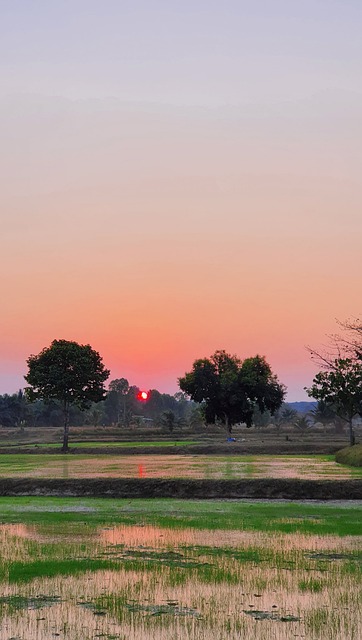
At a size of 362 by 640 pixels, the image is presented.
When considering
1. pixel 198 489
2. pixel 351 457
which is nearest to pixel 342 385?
pixel 351 457

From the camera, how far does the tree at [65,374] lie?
340ft

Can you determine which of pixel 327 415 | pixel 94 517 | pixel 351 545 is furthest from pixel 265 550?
pixel 327 415

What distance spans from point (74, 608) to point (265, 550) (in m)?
8.54

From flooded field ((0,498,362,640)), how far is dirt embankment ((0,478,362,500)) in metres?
11.9

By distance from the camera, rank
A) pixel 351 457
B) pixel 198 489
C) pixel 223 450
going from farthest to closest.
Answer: pixel 223 450, pixel 351 457, pixel 198 489

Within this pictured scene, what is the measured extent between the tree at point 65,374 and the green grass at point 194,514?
62970mm

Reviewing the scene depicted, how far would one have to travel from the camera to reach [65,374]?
103625mm

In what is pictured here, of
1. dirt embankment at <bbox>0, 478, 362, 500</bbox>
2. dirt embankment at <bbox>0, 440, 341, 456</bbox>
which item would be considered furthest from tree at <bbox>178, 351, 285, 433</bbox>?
dirt embankment at <bbox>0, 478, 362, 500</bbox>

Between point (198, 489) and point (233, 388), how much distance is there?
275ft

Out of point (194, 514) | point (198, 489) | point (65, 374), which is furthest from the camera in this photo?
point (65, 374)

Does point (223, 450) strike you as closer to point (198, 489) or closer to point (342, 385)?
point (342, 385)

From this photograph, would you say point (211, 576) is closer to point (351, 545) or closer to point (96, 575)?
point (96, 575)

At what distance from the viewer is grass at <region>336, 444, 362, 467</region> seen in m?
60.9

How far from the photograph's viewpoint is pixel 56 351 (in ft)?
349
